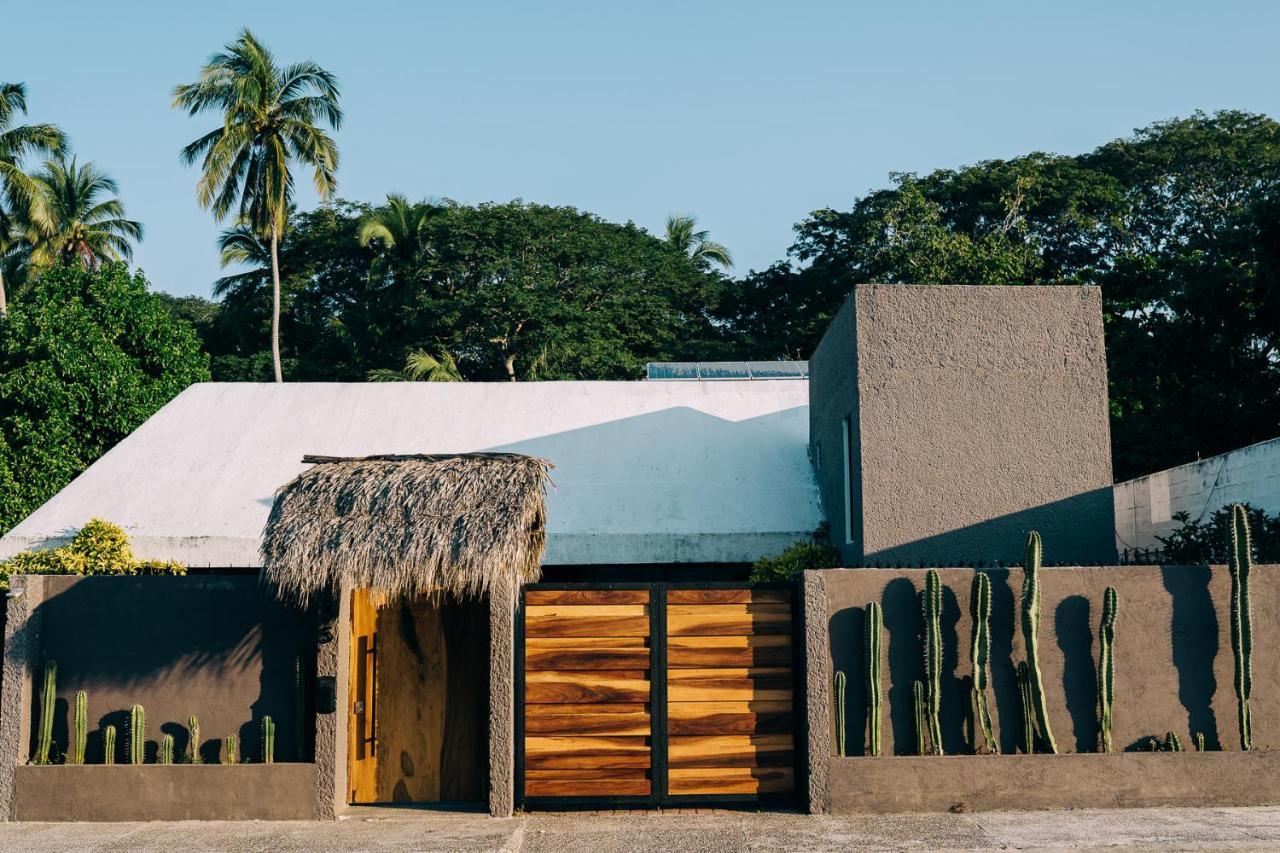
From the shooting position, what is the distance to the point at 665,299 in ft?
132

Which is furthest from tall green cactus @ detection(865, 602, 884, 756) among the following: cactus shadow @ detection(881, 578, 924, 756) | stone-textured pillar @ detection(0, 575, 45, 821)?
stone-textured pillar @ detection(0, 575, 45, 821)

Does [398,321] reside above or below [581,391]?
above

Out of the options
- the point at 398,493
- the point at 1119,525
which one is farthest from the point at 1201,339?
the point at 398,493

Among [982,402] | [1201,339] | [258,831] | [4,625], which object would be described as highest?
[1201,339]

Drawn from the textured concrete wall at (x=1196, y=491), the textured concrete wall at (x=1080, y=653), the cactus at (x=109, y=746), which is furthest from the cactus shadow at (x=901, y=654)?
the cactus at (x=109, y=746)

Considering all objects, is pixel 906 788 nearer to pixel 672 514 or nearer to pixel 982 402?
pixel 982 402

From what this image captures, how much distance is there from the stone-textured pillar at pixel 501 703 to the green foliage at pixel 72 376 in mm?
18018

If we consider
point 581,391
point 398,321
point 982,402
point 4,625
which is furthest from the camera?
point 398,321

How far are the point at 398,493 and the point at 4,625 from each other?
4.00 meters

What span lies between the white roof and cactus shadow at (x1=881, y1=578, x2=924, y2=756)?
4385mm

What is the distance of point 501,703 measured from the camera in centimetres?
995

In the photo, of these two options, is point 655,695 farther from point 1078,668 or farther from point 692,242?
point 692,242

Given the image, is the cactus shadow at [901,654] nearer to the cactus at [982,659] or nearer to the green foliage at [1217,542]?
the cactus at [982,659]

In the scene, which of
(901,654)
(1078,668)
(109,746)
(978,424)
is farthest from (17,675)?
(978,424)
